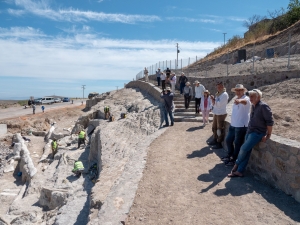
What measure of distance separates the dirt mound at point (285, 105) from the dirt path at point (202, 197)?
7.80ft

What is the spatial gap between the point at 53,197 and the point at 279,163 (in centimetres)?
720

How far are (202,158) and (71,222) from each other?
132 inches

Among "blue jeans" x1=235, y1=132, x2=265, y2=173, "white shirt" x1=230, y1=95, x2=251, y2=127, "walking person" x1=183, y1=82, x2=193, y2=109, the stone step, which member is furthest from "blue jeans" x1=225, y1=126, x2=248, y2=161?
"walking person" x1=183, y1=82, x2=193, y2=109

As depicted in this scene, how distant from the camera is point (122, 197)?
4.59 m

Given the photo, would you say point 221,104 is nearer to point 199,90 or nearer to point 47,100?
point 199,90

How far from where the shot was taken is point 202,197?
450cm

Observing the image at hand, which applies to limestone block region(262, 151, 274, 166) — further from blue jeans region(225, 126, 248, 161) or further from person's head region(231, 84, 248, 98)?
person's head region(231, 84, 248, 98)

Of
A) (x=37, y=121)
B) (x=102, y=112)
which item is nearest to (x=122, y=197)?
(x=102, y=112)

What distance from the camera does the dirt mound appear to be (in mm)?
7449

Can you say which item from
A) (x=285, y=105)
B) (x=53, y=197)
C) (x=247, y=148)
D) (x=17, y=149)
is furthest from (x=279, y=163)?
(x=17, y=149)

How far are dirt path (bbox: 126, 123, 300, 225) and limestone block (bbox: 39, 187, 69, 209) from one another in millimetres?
3730

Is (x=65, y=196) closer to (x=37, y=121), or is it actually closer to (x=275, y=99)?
(x=275, y=99)

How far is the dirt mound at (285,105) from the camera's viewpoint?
7.45m

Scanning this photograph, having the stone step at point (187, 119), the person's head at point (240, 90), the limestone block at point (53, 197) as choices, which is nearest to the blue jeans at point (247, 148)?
the person's head at point (240, 90)
